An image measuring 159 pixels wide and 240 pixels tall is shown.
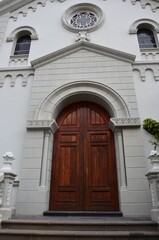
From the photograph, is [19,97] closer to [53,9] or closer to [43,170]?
[43,170]

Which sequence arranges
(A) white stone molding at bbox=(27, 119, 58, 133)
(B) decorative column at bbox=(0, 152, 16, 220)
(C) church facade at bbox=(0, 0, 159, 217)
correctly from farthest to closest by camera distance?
(A) white stone molding at bbox=(27, 119, 58, 133), (C) church facade at bbox=(0, 0, 159, 217), (B) decorative column at bbox=(0, 152, 16, 220)

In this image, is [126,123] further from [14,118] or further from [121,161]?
[14,118]

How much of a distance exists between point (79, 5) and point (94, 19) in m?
0.98

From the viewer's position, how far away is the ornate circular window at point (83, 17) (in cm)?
745

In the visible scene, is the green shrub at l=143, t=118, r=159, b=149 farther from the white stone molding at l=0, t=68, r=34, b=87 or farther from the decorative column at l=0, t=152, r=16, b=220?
the white stone molding at l=0, t=68, r=34, b=87

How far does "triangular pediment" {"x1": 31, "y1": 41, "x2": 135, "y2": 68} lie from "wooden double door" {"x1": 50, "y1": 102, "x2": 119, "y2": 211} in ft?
6.01

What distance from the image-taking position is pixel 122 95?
5844mm

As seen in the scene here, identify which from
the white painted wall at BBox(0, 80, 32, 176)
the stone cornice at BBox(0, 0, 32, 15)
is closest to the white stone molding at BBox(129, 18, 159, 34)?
the white painted wall at BBox(0, 80, 32, 176)

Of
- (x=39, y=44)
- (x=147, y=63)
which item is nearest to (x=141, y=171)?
(x=147, y=63)

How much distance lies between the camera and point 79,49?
22.2 feet

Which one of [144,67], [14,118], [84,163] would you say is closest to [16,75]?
[14,118]

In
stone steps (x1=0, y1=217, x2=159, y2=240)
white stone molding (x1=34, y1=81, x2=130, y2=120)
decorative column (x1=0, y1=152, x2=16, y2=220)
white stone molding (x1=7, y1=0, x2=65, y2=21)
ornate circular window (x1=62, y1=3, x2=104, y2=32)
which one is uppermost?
white stone molding (x1=7, y1=0, x2=65, y2=21)

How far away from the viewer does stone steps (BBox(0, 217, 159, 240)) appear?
314 cm

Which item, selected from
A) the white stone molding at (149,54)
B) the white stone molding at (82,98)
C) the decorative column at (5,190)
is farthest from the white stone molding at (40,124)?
the white stone molding at (149,54)
